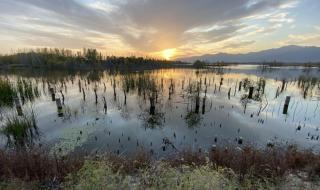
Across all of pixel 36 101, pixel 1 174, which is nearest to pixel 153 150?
pixel 1 174

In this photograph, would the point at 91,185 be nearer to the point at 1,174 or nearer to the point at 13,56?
the point at 1,174

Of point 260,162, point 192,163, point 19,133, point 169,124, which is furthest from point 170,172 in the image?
point 19,133

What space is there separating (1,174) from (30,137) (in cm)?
531

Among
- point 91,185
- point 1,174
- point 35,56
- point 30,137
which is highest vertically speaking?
point 35,56

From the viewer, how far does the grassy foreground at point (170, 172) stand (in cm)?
434

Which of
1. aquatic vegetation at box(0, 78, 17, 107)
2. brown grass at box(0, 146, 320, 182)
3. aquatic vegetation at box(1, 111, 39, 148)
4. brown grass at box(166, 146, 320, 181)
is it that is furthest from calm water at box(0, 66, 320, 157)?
brown grass at box(166, 146, 320, 181)

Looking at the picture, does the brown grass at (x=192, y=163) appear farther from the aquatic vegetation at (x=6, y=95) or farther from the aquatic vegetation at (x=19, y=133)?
the aquatic vegetation at (x=6, y=95)

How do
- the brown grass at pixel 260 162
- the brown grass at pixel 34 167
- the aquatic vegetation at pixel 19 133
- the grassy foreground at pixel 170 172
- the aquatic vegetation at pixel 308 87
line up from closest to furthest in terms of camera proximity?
the grassy foreground at pixel 170 172, the brown grass at pixel 34 167, the brown grass at pixel 260 162, the aquatic vegetation at pixel 19 133, the aquatic vegetation at pixel 308 87

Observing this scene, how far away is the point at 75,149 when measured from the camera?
853 centimetres

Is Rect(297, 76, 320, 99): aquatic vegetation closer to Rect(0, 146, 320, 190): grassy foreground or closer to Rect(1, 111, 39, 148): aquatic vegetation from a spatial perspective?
Rect(0, 146, 320, 190): grassy foreground

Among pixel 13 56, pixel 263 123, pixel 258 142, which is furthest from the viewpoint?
pixel 13 56

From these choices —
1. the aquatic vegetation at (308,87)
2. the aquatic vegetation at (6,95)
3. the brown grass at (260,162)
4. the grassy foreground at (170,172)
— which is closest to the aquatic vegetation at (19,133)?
the grassy foreground at (170,172)

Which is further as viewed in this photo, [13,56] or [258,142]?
[13,56]

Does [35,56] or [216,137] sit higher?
[35,56]
